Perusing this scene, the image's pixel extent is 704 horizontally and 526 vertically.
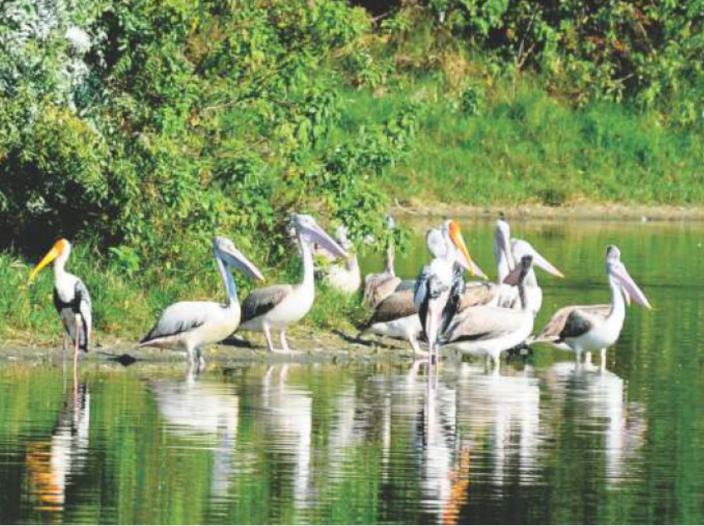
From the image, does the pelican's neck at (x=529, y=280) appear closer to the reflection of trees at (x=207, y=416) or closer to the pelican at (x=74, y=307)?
the reflection of trees at (x=207, y=416)

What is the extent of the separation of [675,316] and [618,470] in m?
9.62

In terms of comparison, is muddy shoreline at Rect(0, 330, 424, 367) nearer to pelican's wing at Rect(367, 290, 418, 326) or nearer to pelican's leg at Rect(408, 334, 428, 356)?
pelican's leg at Rect(408, 334, 428, 356)

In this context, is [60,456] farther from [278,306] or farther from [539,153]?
[539,153]

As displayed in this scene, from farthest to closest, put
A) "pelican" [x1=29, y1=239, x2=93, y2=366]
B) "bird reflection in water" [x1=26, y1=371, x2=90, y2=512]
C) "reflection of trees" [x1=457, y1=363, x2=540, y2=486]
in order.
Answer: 1. "pelican" [x1=29, y1=239, x2=93, y2=366]
2. "reflection of trees" [x1=457, y1=363, x2=540, y2=486]
3. "bird reflection in water" [x1=26, y1=371, x2=90, y2=512]

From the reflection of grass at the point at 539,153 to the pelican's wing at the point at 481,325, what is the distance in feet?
53.4

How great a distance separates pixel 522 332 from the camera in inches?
720

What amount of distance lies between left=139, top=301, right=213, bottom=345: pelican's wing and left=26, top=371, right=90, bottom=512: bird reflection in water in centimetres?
220

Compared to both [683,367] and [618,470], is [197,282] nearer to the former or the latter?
[683,367]

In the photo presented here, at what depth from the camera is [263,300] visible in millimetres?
17891

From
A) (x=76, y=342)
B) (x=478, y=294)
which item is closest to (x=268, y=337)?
(x=76, y=342)

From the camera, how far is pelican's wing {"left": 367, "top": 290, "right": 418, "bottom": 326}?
1853 cm

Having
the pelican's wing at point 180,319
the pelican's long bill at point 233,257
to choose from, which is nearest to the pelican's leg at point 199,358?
the pelican's wing at point 180,319

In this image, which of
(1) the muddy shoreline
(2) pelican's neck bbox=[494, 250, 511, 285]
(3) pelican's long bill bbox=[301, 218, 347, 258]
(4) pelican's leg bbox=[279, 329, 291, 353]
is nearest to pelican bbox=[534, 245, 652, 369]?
(1) the muddy shoreline

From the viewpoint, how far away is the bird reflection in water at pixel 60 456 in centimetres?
1127
